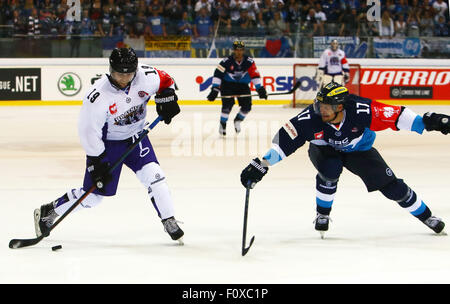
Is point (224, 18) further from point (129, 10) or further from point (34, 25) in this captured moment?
point (34, 25)

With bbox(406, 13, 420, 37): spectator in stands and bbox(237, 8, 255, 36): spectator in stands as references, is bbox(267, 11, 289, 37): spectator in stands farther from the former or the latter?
bbox(406, 13, 420, 37): spectator in stands

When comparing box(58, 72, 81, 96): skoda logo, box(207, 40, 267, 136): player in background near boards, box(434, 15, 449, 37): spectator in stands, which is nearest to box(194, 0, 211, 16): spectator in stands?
box(58, 72, 81, 96): skoda logo

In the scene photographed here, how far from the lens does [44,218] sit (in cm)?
482

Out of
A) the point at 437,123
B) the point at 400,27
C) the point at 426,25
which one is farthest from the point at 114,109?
the point at 426,25

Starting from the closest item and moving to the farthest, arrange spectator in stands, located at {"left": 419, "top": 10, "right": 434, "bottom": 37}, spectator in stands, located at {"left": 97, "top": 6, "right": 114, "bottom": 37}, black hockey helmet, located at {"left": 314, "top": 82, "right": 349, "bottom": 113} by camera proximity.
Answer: black hockey helmet, located at {"left": 314, "top": 82, "right": 349, "bottom": 113} → spectator in stands, located at {"left": 97, "top": 6, "right": 114, "bottom": 37} → spectator in stands, located at {"left": 419, "top": 10, "right": 434, "bottom": 37}

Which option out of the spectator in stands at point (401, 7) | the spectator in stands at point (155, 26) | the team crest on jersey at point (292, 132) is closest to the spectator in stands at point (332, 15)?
the spectator in stands at point (401, 7)

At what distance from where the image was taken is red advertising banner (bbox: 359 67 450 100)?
16.0 metres

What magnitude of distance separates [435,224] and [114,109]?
85.3 inches

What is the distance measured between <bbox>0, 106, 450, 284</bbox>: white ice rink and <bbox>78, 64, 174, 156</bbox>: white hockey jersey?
0.69m

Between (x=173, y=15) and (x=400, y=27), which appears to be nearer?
(x=173, y=15)

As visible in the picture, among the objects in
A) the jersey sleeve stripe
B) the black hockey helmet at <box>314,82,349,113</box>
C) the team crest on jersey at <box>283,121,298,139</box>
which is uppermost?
the black hockey helmet at <box>314,82,349,113</box>
